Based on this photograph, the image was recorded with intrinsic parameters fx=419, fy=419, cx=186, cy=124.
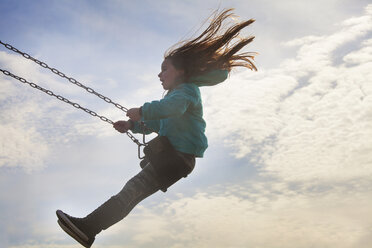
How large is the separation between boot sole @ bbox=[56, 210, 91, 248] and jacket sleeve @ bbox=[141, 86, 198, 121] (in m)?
1.51

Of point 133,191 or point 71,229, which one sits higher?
point 133,191

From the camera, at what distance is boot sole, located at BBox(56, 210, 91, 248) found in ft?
16.3

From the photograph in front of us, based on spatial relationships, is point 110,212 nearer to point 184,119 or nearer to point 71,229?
point 71,229

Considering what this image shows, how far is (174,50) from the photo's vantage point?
568 cm

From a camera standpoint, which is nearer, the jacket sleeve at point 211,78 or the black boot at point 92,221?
the black boot at point 92,221

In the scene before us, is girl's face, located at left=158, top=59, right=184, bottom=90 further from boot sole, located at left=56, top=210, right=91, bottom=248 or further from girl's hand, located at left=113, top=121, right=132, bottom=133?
boot sole, located at left=56, top=210, right=91, bottom=248

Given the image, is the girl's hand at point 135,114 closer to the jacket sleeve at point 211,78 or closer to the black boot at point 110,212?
the black boot at point 110,212

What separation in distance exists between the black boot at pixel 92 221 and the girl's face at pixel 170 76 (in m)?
1.60

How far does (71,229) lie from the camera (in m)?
4.97

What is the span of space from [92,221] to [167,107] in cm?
167

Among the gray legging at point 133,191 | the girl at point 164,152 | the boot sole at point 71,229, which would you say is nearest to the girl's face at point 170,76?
the girl at point 164,152

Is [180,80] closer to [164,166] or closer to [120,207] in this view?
[164,166]

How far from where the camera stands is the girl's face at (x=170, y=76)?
216 inches

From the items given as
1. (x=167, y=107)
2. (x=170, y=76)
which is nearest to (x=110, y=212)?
(x=167, y=107)
